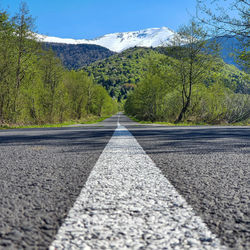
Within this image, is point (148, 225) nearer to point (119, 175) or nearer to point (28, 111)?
point (119, 175)

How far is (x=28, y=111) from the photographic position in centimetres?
2122

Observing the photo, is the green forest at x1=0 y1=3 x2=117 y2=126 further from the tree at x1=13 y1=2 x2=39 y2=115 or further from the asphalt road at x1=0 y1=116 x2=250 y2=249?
the asphalt road at x1=0 y1=116 x2=250 y2=249

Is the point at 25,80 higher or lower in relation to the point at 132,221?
higher

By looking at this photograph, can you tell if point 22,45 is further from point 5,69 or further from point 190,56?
point 190,56

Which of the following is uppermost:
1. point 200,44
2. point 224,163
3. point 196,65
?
point 200,44

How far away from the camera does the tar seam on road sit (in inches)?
35.6

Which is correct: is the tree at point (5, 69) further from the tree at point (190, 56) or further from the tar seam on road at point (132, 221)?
the tar seam on road at point (132, 221)

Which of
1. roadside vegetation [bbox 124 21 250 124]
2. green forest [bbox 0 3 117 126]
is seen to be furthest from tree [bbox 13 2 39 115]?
roadside vegetation [bbox 124 21 250 124]

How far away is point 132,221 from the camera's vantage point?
1.11m

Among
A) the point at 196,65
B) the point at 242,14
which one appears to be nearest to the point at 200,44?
the point at 196,65

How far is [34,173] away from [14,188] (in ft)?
1.78

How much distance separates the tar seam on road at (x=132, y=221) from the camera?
903mm

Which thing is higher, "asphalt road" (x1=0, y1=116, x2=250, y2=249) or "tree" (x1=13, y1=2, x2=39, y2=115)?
"tree" (x1=13, y1=2, x2=39, y2=115)

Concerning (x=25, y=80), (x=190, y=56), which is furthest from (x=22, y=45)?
(x=190, y=56)
